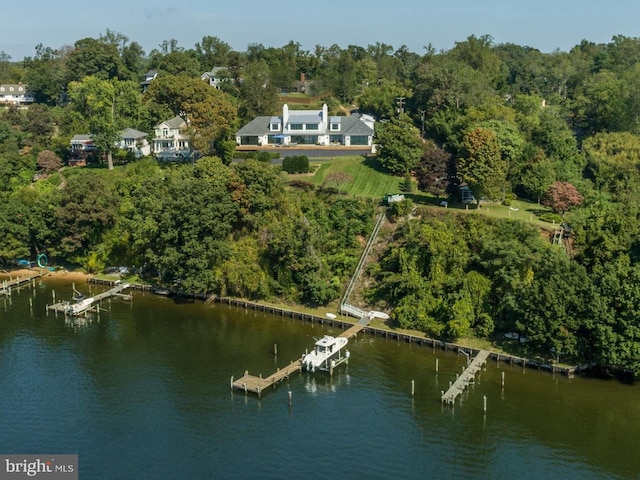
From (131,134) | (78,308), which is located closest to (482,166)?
(78,308)

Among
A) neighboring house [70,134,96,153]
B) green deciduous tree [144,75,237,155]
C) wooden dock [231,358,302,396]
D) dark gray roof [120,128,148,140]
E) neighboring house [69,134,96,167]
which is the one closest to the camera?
wooden dock [231,358,302,396]

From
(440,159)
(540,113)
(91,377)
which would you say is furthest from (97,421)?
(540,113)

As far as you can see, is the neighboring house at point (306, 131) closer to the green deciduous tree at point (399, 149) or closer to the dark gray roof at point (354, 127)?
the dark gray roof at point (354, 127)

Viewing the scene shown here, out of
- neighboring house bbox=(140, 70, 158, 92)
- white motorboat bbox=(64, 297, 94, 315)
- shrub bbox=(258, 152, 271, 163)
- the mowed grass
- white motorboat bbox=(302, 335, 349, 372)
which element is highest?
neighboring house bbox=(140, 70, 158, 92)

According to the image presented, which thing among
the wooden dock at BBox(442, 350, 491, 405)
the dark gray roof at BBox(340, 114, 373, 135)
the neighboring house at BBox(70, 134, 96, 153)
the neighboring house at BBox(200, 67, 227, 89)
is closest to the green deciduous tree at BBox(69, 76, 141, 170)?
the neighboring house at BBox(70, 134, 96, 153)

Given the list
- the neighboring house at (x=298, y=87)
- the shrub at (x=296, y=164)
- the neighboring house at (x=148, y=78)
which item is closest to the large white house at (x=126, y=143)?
the shrub at (x=296, y=164)

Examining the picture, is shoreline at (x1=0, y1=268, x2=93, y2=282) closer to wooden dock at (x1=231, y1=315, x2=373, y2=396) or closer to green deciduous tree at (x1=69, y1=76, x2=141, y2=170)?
green deciduous tree at (x1=69, y1=76, x2=141, y2=170)
